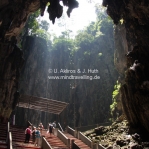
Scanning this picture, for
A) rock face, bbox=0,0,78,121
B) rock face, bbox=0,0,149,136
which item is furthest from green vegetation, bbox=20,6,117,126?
rock face, bbox=0,0,78,121

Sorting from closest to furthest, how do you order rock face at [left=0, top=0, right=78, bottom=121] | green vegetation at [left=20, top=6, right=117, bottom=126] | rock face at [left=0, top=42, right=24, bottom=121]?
rock face at [left=0, top=0, right=78, bottom=121] < rock face at [left=0, top=42, right=24, bottom=121] < green vegetation at [left=20, top=6, right=117, bottom=126]

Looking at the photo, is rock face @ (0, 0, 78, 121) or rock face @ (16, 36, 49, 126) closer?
rock face @ (0, 0, 78, 121)

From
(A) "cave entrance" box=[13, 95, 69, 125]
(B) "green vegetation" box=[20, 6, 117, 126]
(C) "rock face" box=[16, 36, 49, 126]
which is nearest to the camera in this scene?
(A) "cave entrance" box=[13, 95, 69, 125]

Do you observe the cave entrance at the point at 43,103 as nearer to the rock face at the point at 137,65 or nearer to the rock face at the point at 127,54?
the rock face at the point at 127,54

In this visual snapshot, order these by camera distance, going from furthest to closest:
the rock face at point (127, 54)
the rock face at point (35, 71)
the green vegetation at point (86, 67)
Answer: the rock face at point (35, 71) → the green vegetation at point (86, 67) → the rock face at point (127, 54)

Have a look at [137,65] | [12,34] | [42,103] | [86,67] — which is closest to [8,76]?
[12,34]

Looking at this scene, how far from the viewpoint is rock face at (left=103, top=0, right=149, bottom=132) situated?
12484mm

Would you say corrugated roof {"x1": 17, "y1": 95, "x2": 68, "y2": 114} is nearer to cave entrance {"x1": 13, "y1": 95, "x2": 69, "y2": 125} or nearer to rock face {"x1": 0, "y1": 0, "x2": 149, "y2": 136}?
cave entrance {"x1": 13, "y1": 95, "x2": 69, "y2": 125}

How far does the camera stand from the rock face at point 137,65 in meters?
12.5

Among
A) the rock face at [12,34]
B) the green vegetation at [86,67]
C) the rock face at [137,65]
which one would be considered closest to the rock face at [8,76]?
the rock face at [12,34]

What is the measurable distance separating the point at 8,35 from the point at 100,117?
16.8 meters

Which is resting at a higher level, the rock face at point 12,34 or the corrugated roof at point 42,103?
the rock face at point 12,34

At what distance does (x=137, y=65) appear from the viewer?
43.8ft

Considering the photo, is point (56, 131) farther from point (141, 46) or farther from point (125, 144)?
point (141, 46)
